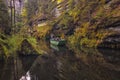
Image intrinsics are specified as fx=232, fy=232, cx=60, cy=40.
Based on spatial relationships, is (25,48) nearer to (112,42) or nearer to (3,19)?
(3,19)

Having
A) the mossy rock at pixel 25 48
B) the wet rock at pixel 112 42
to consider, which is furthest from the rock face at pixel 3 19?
the wet rock at pixel 112 42

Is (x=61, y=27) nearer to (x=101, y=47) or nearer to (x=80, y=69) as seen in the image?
(x=101, y=47)

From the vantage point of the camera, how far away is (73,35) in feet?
200

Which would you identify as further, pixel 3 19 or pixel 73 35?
pixel 73 35

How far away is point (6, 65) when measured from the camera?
24.1 m

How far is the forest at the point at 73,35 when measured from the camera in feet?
88.6

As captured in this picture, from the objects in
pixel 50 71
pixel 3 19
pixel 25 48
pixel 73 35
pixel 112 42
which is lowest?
pixel 50 71

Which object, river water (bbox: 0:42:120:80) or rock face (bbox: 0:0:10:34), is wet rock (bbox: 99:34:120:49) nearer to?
river water (bbox: 0:42:120:80)

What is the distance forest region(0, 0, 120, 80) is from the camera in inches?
1063

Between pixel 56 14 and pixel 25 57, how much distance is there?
5663cm

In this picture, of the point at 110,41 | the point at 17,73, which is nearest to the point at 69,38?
the point at 110,41

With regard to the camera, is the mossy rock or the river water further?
the mossy rock

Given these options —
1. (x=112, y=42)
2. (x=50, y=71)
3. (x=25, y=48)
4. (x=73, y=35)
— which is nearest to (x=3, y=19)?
(x=25, y=48)

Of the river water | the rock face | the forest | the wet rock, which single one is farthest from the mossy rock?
the wet rock
